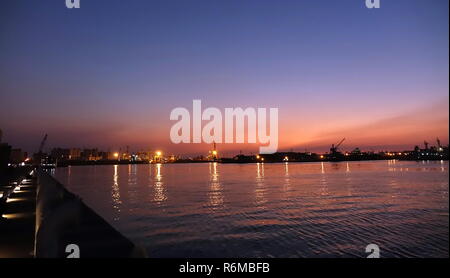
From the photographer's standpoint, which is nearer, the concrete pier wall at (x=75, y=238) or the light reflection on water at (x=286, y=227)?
the concrete pier wall at (x=75, y=238)

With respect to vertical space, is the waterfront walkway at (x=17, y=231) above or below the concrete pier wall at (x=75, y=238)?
below

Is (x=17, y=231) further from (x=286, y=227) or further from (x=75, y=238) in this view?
(x=286, y=227)

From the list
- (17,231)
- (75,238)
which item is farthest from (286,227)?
(17,231)

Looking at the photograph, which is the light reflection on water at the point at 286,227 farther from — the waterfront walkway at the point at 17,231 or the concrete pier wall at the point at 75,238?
the waterfront walkway at the point at 17,231

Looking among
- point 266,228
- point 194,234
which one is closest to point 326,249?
point 266,228

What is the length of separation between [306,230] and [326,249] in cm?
407

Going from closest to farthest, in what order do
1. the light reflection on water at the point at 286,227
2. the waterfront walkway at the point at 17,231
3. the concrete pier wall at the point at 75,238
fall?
the concrete pier wall at the point at 75,238 → the waterfront walkway at the point at 17,231 → the light reflection on water at the point at 286,227

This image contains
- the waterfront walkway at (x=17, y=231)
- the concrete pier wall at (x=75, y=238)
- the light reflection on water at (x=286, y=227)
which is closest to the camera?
the concrete pier wall at (x=75, y=238)

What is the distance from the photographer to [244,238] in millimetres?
17641

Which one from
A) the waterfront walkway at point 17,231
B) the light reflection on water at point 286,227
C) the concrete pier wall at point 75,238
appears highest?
the concrete pier wall at point 75,238

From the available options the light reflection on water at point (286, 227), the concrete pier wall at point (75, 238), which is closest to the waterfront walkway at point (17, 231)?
the concrete pier wall at point (75, 238)

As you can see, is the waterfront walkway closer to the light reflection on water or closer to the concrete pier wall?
the concrete pier wall
